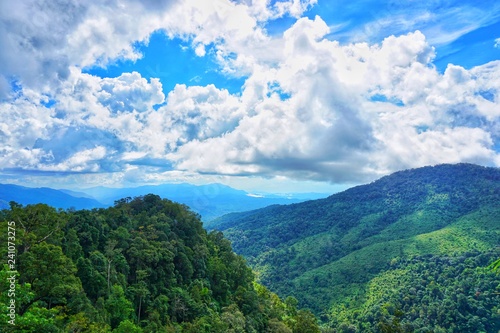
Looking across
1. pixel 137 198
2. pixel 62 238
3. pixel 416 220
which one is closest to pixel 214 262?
pixel 137 198

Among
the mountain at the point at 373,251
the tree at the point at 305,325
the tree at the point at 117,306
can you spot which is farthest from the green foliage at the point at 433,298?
the tree at the point at 117,306

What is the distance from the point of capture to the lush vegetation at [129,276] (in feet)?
86.1

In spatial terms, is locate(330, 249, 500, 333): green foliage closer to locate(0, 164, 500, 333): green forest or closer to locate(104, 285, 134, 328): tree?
locate(0, 164, 500, 333): green forest

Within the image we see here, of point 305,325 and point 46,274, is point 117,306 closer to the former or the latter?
point 46,274

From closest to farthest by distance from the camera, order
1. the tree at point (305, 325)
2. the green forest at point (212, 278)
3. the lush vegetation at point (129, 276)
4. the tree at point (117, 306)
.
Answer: the lush vegetation at point (129, 276) → the green forest at point (212, 278) → the tree at point (117, 306) → the tree at point (305, 325)

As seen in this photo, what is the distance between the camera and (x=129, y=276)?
150ft

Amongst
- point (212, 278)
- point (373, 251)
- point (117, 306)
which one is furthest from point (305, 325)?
point (373, 251)

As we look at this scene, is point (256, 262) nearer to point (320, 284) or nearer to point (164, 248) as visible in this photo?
point (320, 284)

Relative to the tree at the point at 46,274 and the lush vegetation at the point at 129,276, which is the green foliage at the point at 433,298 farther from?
the tree at the point at 46,274

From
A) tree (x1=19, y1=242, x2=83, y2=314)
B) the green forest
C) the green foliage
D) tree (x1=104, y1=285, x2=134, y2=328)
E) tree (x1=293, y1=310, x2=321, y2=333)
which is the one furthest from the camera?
the green foliage

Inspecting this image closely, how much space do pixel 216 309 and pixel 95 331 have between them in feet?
93.0

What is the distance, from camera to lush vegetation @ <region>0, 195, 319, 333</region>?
26250mm

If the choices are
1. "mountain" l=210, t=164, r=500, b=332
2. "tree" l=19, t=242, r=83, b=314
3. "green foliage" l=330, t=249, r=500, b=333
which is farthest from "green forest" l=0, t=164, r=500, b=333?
"mountain" l=210, t=164, r=500, b=332

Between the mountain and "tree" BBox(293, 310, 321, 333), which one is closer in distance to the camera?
"tree" BBox(293, 310, 321, 333)
